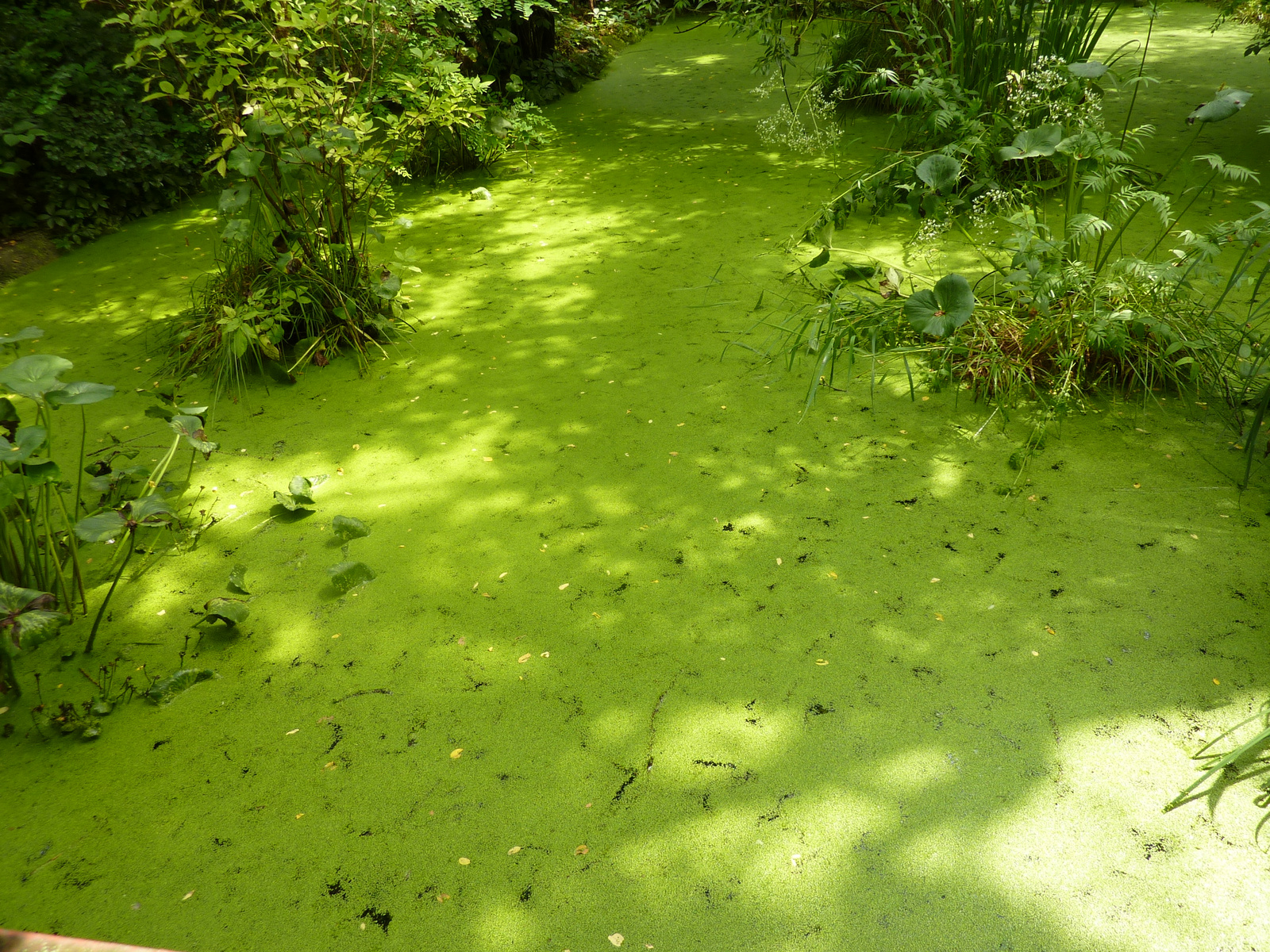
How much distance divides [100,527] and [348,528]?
0.53 metres

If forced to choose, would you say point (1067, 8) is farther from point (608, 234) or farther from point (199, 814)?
point (199, 814)

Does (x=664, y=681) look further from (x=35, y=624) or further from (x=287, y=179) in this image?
(x=287, y=179)

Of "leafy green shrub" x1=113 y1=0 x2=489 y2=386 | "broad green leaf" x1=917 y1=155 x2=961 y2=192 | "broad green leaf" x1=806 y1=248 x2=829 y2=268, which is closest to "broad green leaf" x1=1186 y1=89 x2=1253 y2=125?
"broad green leaf" x1=917 y1=155 x2=961 y2=192

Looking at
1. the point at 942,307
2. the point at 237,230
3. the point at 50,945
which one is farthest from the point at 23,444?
the point at 942,307

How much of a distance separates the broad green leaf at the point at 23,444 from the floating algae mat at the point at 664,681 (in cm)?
47

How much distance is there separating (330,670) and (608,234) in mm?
2507

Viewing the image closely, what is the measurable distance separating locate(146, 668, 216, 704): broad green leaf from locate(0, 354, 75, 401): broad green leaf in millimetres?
607

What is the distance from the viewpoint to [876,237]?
11.3ft

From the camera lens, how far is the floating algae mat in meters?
1.28

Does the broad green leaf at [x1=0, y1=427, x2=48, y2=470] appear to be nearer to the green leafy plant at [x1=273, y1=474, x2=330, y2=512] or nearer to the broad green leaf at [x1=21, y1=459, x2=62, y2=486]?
the broad green leaf at [x1=21, y1=459, x2=62, y2=486]

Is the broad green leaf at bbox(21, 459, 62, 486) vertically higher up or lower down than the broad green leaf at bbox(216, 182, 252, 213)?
lower down

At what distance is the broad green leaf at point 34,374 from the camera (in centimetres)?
159

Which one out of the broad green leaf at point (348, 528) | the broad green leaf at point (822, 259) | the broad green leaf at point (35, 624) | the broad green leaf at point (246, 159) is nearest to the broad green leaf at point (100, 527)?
the broad green leaf at point (35, 624)

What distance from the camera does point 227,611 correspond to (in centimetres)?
180
